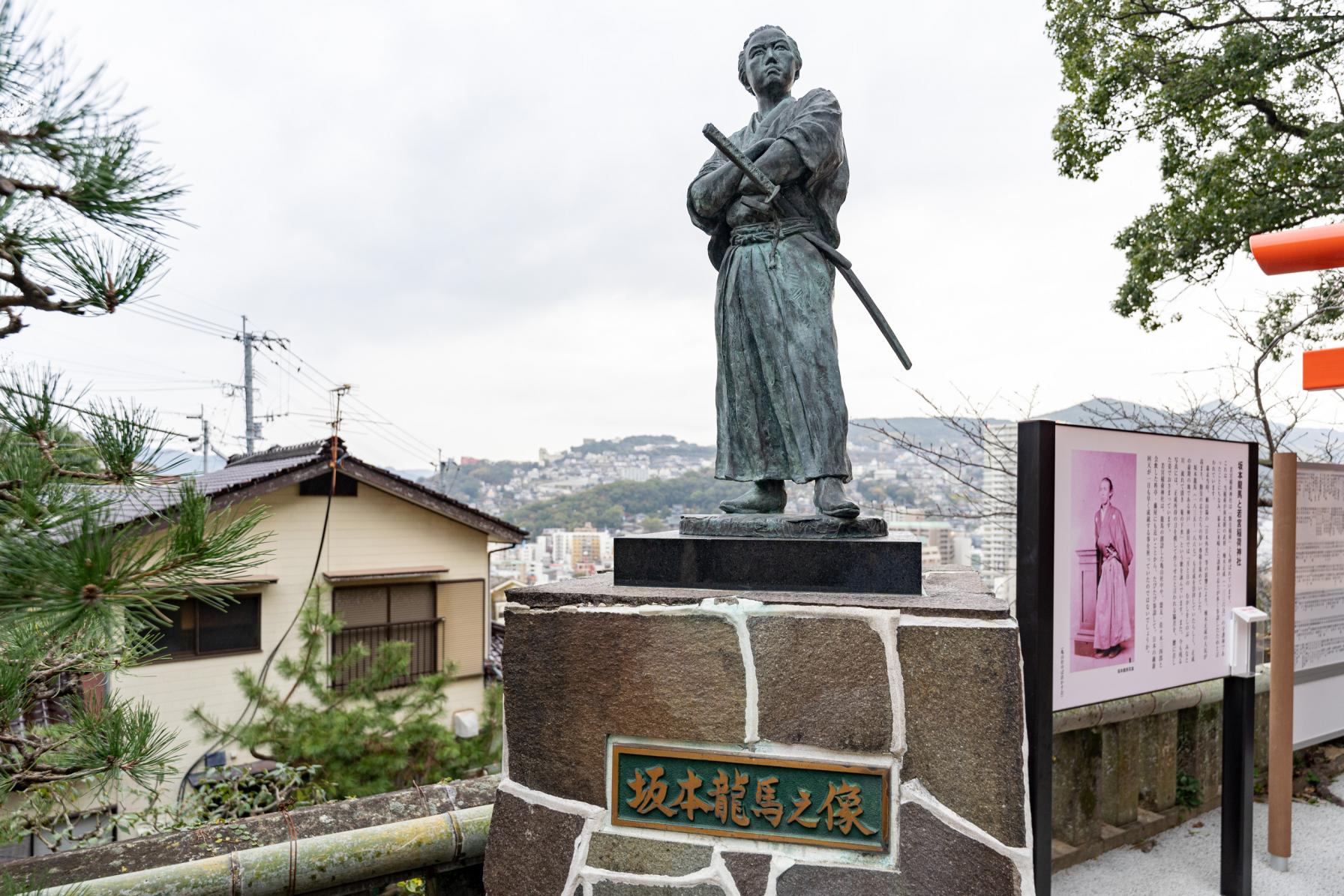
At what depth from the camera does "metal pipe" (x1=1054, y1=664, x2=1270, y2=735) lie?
10.3 feet

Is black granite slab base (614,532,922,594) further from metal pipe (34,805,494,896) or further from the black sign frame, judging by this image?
metal pipe (34,805,494,896)

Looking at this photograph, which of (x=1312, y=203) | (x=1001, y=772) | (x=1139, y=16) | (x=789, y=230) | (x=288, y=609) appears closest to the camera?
(x=1001, y=772)

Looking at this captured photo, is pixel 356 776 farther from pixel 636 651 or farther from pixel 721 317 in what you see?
pixel 721 317

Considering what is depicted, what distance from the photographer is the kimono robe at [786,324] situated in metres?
2.42

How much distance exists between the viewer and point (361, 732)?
16.6 ft

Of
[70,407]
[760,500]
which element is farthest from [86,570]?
[760,500]

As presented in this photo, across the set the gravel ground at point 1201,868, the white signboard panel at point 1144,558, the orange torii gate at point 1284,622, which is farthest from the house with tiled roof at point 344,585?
the orange torii gate at point 1284,622

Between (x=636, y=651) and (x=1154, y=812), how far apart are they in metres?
2.76

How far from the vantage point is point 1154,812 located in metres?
3.41

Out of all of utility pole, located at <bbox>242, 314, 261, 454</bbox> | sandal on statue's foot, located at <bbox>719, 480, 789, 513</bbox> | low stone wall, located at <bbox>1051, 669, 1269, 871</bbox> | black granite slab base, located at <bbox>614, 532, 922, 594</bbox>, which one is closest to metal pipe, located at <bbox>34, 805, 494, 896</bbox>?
black granite slab base, located at <bbox>614, 532, 922, 594</bbox>

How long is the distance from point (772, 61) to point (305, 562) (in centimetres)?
819

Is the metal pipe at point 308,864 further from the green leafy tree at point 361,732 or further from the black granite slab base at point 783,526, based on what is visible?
the green leafy tree at point 361,732

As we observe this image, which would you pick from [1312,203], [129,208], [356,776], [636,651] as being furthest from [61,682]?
[1312,203]

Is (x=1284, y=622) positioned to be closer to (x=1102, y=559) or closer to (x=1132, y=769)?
(x=1132, y=769)
